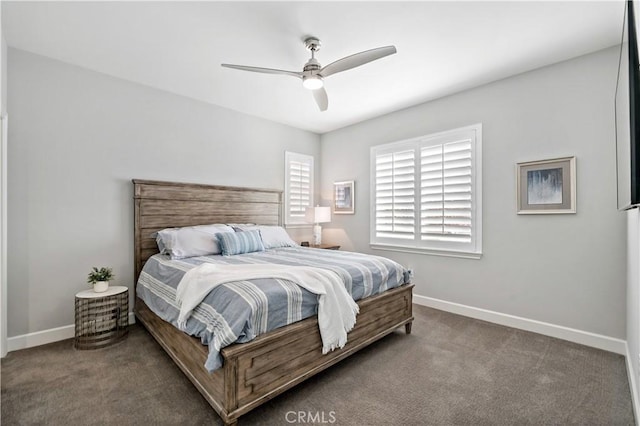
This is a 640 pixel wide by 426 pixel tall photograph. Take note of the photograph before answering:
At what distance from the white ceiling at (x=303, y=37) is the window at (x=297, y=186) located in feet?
5.63

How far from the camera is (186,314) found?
6.47 feet

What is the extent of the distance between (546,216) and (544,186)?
31 centimetres

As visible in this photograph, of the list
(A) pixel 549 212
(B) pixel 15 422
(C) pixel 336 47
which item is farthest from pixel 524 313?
(B) pixel 15 422

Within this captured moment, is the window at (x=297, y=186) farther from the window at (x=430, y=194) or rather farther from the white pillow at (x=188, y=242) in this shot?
the white pillow at (x=188, y=242)

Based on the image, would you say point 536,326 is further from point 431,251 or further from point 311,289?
point 311,289

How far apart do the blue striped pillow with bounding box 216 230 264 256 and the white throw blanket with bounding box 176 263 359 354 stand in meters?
0.94

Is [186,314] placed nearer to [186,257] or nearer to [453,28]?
[186,257]

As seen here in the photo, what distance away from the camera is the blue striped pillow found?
3.31 m

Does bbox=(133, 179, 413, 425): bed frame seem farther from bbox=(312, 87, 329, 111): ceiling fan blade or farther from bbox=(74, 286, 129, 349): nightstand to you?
bbox=(312, 87, 329, 111): ceiling fan blade

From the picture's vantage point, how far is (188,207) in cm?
379

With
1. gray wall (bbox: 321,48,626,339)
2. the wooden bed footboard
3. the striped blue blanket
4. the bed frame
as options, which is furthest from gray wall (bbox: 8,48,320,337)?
gray wall (bbox: 321,48,626,339)

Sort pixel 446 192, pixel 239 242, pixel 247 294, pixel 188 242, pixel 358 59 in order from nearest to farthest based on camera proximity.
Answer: pixel 247 294 → pixel 358 59 → pixel 188 242 → pixel 239 242 → pixel 446 192

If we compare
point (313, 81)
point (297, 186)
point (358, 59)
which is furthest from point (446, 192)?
point (297, 186)

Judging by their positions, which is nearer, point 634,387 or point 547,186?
point 634,387
